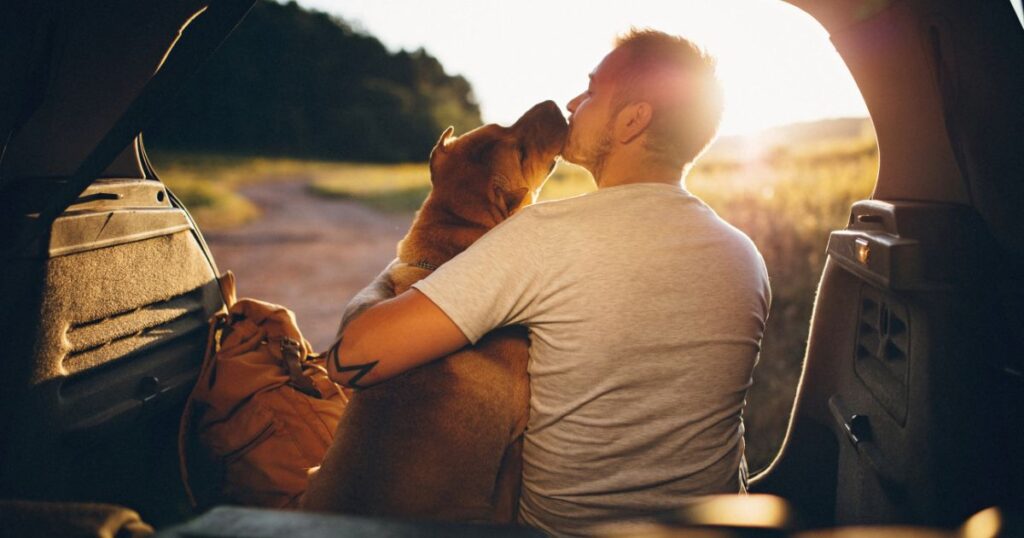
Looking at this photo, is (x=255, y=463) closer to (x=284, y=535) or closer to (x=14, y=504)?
(x=14, y=504)

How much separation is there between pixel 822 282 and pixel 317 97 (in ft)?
114

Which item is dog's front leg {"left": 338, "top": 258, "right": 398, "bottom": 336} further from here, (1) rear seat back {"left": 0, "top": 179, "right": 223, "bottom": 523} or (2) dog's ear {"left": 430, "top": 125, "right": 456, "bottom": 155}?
(1) rear seat back {"left": 0, "top": 179, "right": 223, "bottom": 523}

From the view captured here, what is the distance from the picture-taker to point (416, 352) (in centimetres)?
142

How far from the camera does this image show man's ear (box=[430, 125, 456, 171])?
225 cm

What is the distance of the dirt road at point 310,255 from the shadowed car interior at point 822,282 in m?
4.04

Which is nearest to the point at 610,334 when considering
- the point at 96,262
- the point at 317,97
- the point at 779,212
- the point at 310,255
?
the point at 96,262

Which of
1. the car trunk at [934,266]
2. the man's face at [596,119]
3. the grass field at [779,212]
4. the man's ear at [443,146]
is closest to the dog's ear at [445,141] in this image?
the man's ear at [443,146]

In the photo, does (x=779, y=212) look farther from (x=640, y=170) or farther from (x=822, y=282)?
(x=640, y=170)

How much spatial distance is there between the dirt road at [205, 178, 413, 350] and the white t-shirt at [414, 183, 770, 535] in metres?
4.91

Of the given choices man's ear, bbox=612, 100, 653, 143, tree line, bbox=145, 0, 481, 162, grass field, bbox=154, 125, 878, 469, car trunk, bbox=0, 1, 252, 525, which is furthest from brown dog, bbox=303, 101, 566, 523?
tree line, bbox=145, 0, 481, 162

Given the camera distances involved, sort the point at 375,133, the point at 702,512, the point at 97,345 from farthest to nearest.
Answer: the point at 375,133, the point at 97,345, the point at 702,512

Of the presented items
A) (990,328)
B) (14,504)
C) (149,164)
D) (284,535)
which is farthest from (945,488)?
(149,164)

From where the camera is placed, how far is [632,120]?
5.52 feet

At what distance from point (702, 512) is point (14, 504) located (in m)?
0.82
